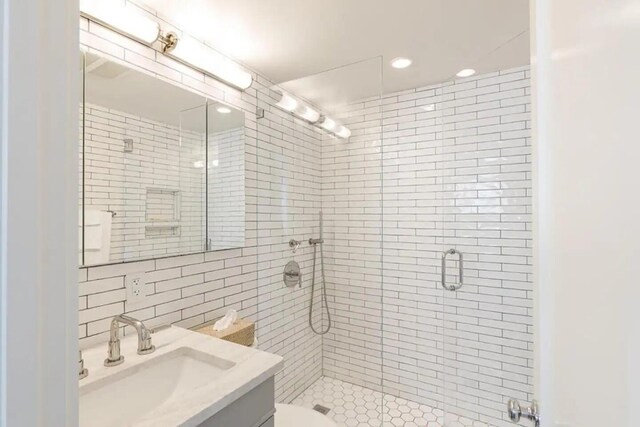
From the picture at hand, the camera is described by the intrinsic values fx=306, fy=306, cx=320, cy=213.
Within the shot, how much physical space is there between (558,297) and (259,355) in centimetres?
101

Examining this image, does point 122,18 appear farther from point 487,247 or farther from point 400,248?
point 487,247

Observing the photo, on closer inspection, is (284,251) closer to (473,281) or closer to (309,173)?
(309,173)

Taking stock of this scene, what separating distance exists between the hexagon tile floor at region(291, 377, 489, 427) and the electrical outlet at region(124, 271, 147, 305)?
155 cm

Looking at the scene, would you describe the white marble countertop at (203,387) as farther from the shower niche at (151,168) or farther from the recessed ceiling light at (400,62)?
the recessed ceiling light at (400,62)

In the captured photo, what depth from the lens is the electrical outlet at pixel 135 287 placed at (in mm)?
1388

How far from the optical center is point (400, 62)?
2.10 meters

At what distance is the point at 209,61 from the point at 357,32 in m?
0.85

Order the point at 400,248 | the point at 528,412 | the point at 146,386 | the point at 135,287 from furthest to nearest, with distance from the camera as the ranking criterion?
1. the point at 400,248
2. the point at 135,287
3. the point at 146,386
4. the point at 528,412

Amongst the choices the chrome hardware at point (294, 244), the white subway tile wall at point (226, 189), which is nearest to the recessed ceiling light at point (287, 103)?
the white subway tile wall at point (226, 189)

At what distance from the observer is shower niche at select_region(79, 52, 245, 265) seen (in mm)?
1271

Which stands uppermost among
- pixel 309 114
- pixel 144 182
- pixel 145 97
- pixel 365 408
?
pixel 309 114

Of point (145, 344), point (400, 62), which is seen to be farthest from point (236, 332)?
point (400, 62)

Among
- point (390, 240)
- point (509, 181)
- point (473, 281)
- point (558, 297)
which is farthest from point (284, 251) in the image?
point (558, 297)

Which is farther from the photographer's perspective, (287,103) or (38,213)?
(287,103)
